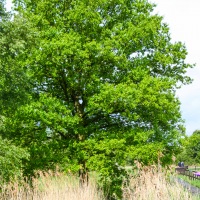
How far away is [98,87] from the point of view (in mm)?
17453

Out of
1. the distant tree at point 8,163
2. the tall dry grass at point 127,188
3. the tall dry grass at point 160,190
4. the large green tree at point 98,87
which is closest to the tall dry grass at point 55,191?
the tall dry grass at point 127,188

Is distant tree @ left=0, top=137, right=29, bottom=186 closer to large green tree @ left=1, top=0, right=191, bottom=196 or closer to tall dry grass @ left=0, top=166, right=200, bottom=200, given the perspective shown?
tall dry grass @ left=0, top=166, right=200, bottom=200

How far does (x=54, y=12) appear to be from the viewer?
62.7 feet

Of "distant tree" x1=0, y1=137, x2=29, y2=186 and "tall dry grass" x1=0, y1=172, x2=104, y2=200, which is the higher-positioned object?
"distant tree" x1=0, y1=137, x2=29, y2=186

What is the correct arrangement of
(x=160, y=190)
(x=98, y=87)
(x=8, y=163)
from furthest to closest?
1. (x=98, y=87)
2. (x=8, y=163)
3. (x=160, y=190)

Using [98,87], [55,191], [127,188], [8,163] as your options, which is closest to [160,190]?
[127,188]

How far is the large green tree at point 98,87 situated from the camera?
54.3 ft

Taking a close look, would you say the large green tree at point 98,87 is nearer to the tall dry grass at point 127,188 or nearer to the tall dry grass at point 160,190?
the tall dry grass at point 127,188

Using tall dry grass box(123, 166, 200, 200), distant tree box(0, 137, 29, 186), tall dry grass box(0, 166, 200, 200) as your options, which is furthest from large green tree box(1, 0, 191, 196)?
tall dry grass box(123, 166, 200, 200)

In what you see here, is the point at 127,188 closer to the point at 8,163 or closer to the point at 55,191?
the point at 55,191

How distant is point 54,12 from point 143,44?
4556 mm

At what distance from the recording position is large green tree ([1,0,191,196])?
16.6 m

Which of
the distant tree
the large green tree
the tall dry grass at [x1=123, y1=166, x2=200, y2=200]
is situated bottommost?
the tall dry grass at [x1=123, y1=166, x2=200, y2=200]

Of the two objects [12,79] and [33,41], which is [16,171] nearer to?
[12,79]
